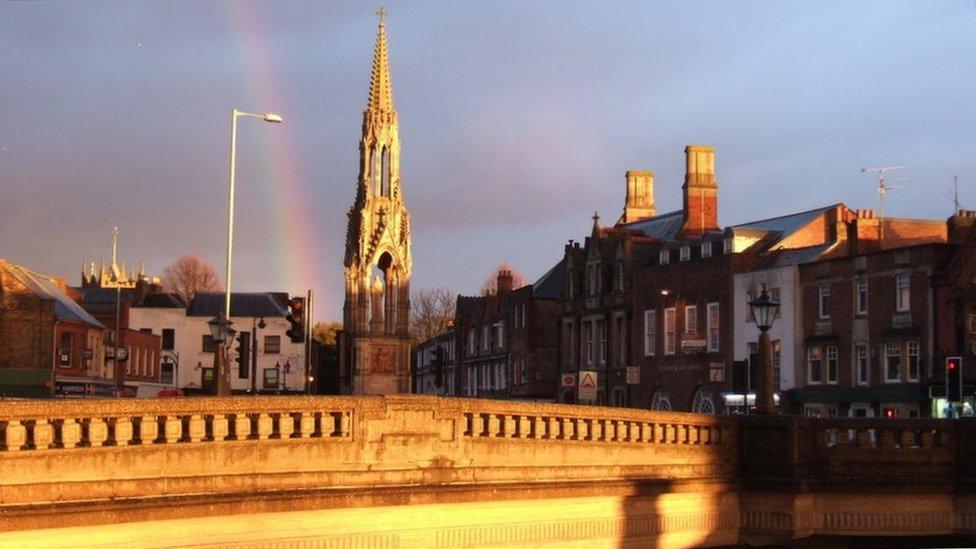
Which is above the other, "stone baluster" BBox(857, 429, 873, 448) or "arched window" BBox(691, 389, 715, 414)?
"arched window" BBox(691, 389, 715, 414)

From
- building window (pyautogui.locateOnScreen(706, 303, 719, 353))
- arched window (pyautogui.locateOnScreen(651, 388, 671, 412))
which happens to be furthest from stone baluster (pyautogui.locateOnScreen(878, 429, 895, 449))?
arched window (pyautogui.locateOnScreen(651, 388, 671, 412))

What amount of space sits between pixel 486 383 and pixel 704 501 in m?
80.9

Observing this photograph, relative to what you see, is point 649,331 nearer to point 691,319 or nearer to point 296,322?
point 691,319

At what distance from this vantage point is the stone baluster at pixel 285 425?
20094mm

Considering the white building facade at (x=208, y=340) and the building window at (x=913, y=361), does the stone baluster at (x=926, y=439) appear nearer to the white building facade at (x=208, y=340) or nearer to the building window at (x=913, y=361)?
the building window at (x=913, y=361)

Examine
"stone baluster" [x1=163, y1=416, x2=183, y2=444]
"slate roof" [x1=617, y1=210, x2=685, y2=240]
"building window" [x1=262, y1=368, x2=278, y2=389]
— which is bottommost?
"stone baluster" [x1=163, y1=416, x2=183, y2=444]

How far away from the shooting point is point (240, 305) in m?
127

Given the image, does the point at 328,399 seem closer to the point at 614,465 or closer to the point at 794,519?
the point at 614,465

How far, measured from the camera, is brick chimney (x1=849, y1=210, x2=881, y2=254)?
74062 mm

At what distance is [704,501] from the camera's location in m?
26.8

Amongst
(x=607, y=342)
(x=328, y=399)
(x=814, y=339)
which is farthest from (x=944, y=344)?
(x=328, y=399)

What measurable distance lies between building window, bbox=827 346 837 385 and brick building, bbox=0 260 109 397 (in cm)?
3615

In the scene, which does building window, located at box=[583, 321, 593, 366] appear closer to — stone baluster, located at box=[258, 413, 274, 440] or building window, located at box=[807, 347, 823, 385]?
building window, located at box=[807, 347, 823, 385]

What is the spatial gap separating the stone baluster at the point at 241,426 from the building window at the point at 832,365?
5271 centimetres
